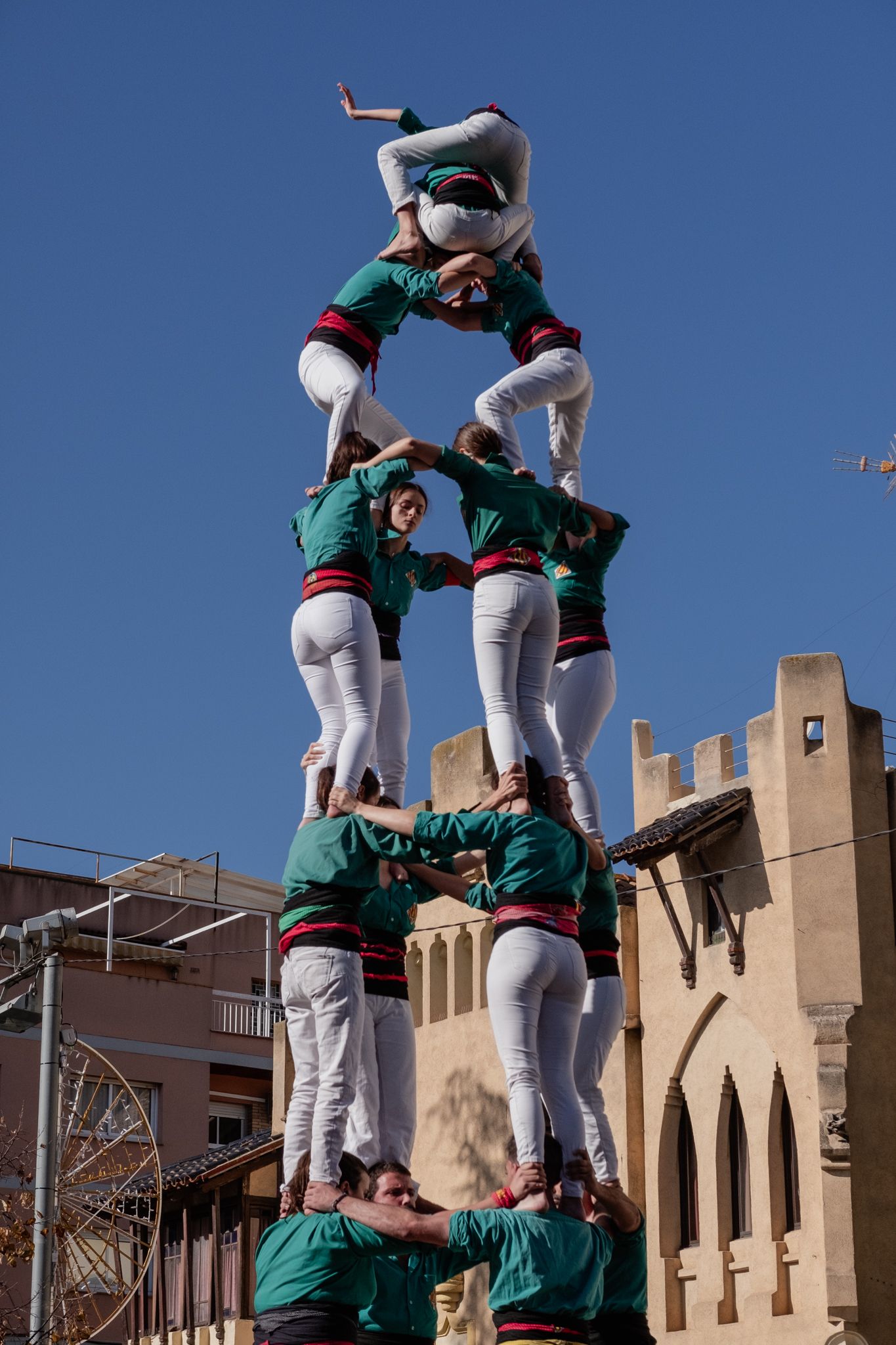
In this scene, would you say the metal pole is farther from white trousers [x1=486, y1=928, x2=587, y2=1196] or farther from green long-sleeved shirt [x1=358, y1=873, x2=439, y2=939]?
white trousers [x1=486, y1=928, x2=587, y2=1196]

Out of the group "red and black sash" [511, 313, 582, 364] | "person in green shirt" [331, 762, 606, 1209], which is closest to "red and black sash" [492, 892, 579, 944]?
"person in green shirt" [331, 762, 606, 1209]

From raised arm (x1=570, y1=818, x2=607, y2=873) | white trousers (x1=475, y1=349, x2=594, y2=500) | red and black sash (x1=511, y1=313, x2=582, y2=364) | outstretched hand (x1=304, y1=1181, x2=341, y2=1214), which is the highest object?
red and black sash (x1=511, y1=313, x2=582, y2=364)

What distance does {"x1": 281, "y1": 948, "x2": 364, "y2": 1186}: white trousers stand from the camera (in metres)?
16.3

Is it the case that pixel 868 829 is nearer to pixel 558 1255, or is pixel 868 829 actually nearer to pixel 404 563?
pixel 404 563

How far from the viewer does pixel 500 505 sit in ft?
59.9

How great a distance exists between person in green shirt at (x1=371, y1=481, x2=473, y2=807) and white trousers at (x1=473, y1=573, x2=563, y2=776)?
1.13 metres

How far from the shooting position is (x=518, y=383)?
19422 millimetres

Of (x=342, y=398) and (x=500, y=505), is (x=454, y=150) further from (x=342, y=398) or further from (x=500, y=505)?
(x=500, y=505)

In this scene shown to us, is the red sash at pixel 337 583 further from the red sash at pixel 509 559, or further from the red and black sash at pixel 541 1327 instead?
the red and black sash at pixel 541 1327

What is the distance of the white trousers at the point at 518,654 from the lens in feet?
58.7

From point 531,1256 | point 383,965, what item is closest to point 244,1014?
point 383,965

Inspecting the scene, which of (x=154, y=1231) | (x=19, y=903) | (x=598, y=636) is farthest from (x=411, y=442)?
(x=19, y=903)

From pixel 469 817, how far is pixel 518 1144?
8.45ft

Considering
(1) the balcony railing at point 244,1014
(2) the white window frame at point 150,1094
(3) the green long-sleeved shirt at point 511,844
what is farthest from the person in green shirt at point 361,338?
(1) the balcony railing at point 244,1014
